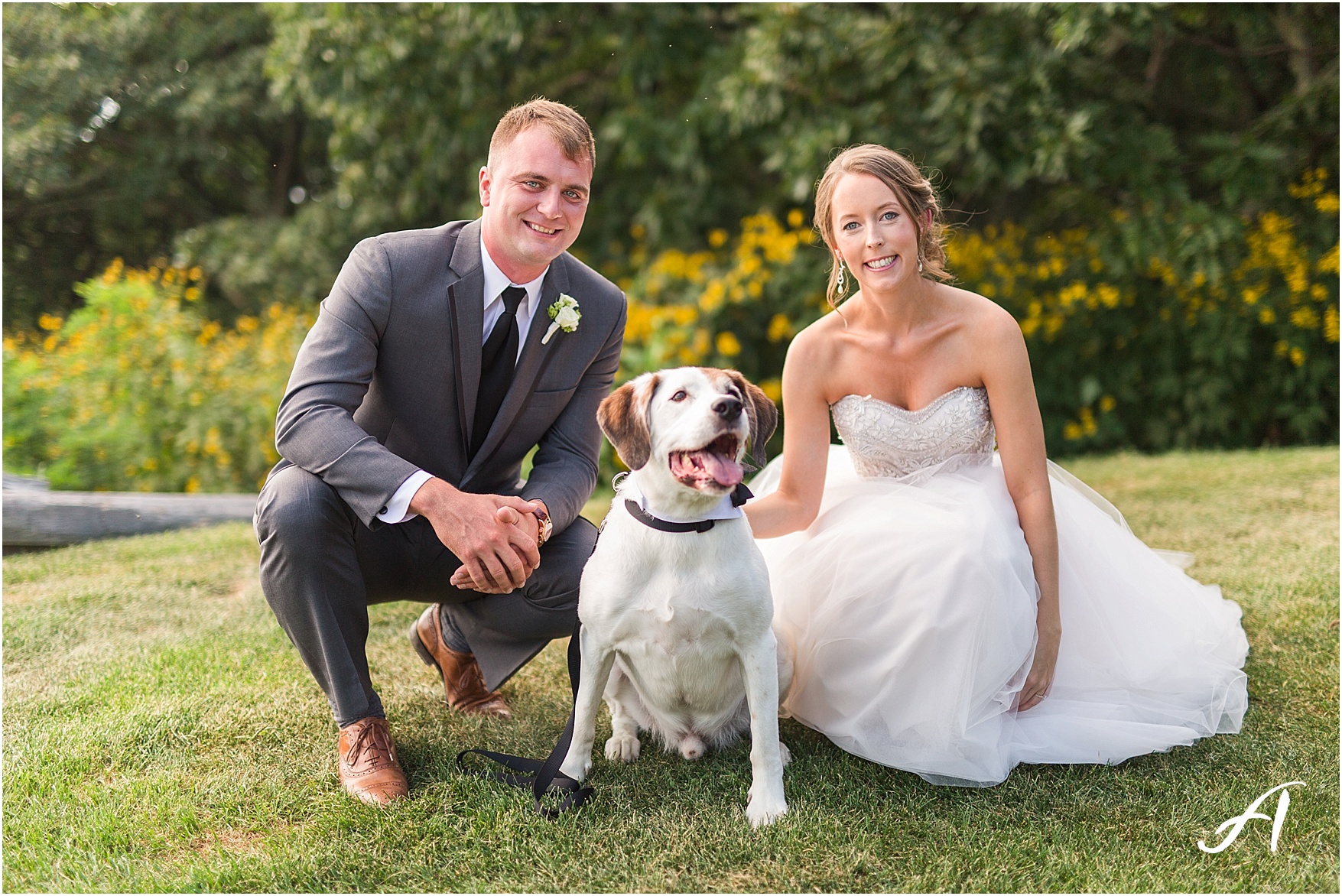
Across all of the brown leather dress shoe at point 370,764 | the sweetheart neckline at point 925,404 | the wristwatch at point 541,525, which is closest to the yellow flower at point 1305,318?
the sweetheart neckline at point 925,404

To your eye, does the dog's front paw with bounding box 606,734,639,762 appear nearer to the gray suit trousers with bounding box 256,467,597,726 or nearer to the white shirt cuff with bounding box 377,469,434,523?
the gray suit trousers with bounding box 256,467,597,726

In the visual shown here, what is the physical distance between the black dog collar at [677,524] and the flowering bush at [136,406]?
4.66 m

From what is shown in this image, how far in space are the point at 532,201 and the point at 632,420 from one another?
77cm

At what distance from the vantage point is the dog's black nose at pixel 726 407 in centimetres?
231

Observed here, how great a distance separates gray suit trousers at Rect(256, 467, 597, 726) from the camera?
103 inches

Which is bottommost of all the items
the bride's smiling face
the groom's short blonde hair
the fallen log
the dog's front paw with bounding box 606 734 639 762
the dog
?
the fallen log

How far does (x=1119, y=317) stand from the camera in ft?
23.6

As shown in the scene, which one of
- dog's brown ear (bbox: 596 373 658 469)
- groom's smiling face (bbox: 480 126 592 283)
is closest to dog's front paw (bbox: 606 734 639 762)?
dog's brown ear (bbox: 596 373 658 469)

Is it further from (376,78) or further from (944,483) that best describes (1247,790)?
(376,78)

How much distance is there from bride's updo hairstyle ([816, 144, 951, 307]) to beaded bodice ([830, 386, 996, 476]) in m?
0.42

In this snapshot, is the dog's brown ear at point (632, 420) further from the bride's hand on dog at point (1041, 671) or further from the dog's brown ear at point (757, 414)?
the bride's hand on dog at point (1041, 671)

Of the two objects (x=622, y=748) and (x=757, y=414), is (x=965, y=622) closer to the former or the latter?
(x=757, y=414)

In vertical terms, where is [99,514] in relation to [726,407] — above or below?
below

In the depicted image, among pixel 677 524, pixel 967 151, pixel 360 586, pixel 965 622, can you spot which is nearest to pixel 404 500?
pixel 360 586
